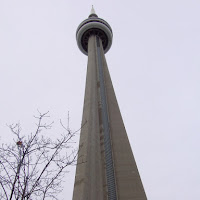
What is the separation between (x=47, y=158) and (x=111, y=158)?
15735 mm

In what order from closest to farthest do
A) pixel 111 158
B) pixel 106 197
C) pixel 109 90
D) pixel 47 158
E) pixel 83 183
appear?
1. pixel 47 158
2. pixel 83 183
3. pixel 106 197
4. pixel 111 158
5. pixel 109 90

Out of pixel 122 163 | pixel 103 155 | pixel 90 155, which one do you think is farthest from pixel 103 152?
pixel 90 155

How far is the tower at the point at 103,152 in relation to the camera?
1646 centimetres

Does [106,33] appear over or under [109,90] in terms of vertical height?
over

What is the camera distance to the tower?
1646cm

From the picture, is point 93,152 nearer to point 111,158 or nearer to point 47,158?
point 111,158

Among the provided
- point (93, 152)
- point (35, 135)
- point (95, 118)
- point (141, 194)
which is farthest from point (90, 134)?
point (35, 135)

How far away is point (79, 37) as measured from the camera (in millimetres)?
35406

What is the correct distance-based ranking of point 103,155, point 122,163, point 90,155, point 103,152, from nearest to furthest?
point 90,155 → point 122,163 → point 103,155 → point 103,152

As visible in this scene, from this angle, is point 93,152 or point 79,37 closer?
point 93,152

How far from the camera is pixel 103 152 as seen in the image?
67.1 ft

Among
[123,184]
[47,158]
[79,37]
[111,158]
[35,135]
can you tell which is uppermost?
[79,37]

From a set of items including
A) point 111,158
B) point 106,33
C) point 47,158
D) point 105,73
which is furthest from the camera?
point 106,33

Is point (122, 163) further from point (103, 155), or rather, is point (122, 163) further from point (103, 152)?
point (103, 152)
